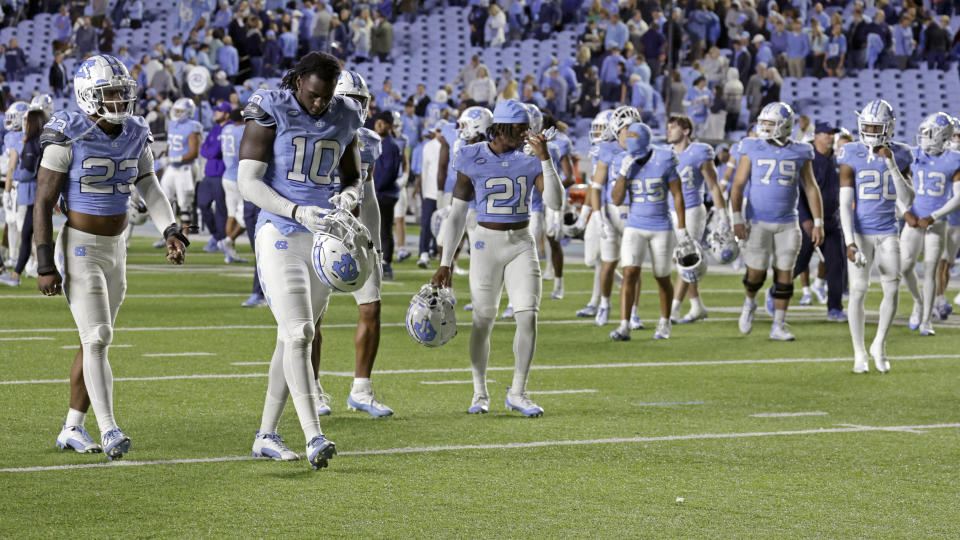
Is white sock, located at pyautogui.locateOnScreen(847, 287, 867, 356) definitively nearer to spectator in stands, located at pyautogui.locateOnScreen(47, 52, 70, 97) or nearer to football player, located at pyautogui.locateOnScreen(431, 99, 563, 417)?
football player, located at pyautogui.locateOnScreen(431, 99, 563, 417)

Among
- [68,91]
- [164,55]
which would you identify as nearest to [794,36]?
[164,55]

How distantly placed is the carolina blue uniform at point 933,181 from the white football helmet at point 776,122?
132 cm

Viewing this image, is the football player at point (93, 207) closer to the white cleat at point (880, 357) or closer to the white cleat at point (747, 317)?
the white cleat at point (880, 357)

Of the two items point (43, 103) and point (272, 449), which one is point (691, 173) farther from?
point (272, 449)

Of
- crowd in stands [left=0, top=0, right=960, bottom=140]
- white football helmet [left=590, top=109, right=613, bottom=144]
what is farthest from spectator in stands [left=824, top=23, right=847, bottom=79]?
white football helmet [left=590, top=109, right=613, bottom=144]

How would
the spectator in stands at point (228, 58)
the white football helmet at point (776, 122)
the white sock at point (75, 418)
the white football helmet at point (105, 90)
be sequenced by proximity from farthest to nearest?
1. the spectator in stands at point (228, 58)
2. the white football helmet at point (776, 122)
3. the white sock at point (75, 418)
4. the white football helmet at point (105, 90)

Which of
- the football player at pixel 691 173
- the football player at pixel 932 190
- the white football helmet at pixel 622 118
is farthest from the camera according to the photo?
the football player at pixel 691 173

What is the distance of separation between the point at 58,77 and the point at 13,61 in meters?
2.25

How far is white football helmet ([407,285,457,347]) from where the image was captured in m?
7.13

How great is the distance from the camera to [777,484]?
5727mm

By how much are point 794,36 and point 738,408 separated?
1808 centimetres

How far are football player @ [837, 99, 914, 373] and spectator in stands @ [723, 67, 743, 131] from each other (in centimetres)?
1373

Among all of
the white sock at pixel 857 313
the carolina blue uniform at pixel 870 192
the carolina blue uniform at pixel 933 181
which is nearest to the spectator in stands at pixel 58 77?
the carolina blue uniform at pixel 933 181

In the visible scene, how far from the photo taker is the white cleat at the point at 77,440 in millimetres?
6043
